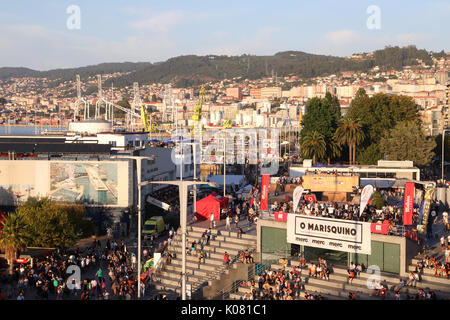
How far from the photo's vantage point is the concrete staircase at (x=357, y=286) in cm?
1936

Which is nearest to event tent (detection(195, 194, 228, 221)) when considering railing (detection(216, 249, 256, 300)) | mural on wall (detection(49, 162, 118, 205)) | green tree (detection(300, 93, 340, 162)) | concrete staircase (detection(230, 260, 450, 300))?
railing (detection(216, 249, 256, 300))


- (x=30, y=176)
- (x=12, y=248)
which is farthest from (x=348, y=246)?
(x=30, y=176)

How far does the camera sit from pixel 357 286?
20.5 metres

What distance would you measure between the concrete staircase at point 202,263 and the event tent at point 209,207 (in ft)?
5.83

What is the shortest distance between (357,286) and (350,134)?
116ft

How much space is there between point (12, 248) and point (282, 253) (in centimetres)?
1275

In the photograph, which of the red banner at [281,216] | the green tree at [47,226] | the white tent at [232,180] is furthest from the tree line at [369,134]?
the green tree at [47,226]

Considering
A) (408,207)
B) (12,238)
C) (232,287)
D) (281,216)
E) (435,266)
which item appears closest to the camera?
(435,266)

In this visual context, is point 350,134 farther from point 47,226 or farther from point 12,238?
point 12,238

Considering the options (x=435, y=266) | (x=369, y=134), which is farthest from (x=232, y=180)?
(x=435, y=266)

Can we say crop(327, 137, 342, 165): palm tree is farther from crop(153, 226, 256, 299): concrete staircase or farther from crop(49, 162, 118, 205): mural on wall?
crop(153, 226, 256, 299): concrete staircase
